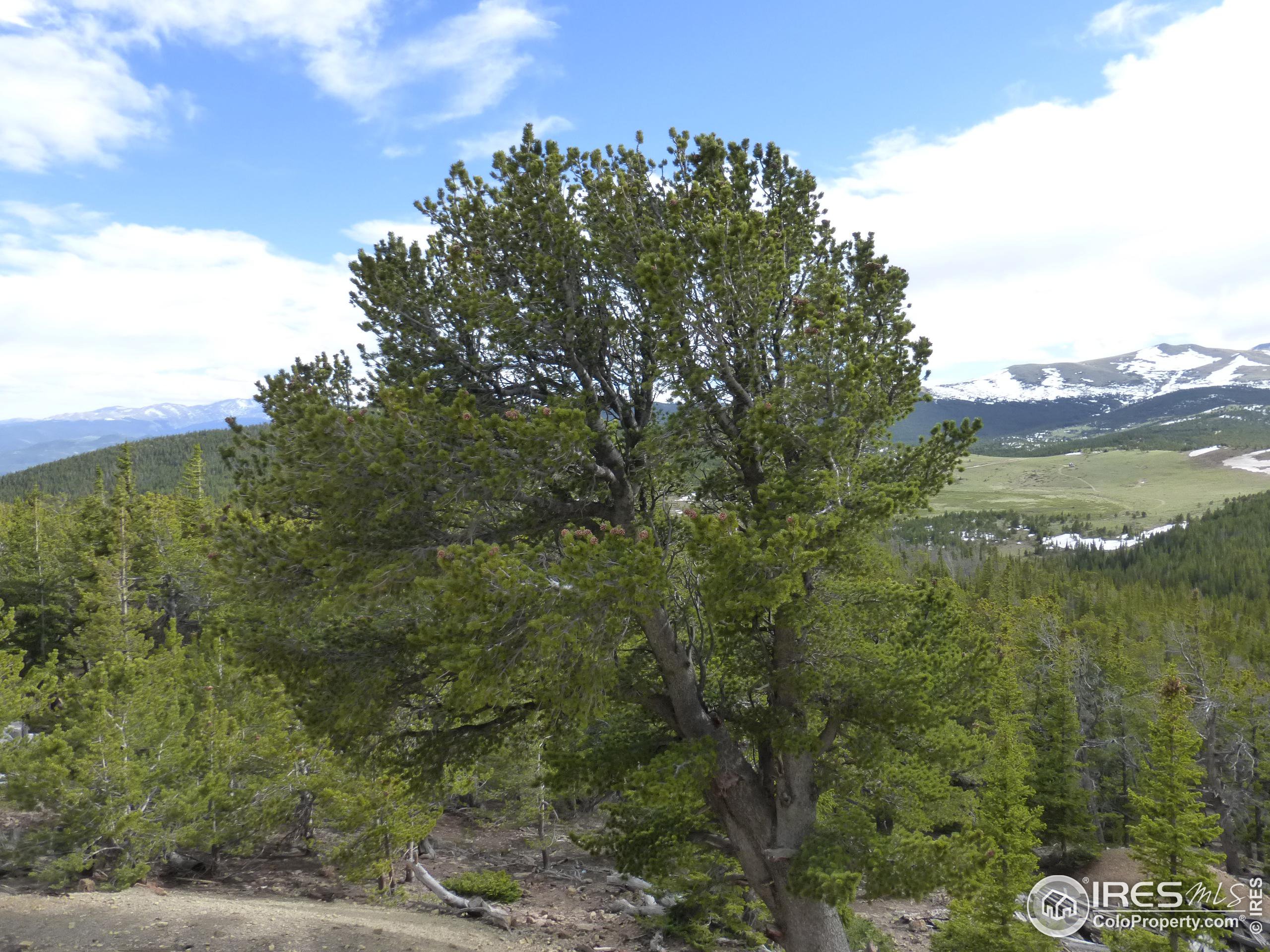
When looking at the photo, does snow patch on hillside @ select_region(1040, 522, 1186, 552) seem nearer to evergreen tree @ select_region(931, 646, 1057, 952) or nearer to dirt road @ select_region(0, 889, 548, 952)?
evergreen tree @ select_region(931, 646, 1057, 952)

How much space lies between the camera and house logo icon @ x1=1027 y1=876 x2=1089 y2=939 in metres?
20.2

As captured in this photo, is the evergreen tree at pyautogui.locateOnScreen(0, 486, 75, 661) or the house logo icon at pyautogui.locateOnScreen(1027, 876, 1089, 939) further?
the evergreen tree at pyautogui.locateOnScreen(0, 486, 75, 661)

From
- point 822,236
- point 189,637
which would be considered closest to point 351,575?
point 822,236

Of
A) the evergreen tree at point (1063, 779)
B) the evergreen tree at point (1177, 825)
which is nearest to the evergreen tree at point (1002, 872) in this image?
the evergreen tree at point (1177, 825)

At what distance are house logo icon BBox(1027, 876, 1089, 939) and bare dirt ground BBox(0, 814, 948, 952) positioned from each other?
13.9ft

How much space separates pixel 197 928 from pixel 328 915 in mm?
3296

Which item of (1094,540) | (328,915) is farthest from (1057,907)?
(1094,540)

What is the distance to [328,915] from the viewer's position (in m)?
15.5

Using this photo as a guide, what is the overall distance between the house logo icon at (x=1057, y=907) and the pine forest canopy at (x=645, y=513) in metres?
13.9

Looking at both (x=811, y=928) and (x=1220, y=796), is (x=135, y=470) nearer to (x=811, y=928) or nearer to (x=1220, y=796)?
(x=811, y=928)

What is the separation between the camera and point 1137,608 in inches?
2776

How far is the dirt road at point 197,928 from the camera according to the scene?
11820mm

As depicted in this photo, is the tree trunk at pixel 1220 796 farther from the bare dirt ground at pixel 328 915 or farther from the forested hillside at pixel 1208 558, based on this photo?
the forested hillside at pixel 1208 558

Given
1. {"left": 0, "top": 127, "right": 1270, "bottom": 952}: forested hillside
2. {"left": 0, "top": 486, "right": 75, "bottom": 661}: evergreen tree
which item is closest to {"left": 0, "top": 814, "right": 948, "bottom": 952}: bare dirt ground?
{"left": 0, "top": 127, "right": 1270, "bottom": 952}: forested hillside
